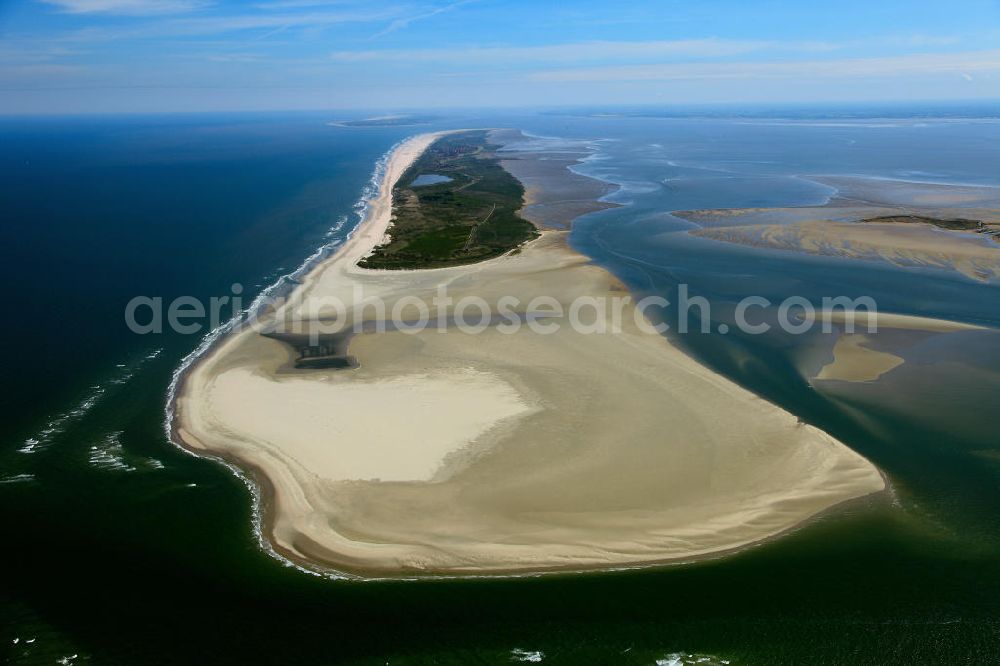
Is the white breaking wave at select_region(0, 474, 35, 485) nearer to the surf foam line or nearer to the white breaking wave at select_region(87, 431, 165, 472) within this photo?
the white breaking wave at select_region(87, 431, 165, 472)

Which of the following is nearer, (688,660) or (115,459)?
(688,660)

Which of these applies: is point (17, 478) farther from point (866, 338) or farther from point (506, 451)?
point (866, 338)

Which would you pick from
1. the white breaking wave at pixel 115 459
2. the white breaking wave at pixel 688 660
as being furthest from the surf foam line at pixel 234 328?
the white breaking wave at pixel 688 660

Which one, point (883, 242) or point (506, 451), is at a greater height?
point (883, 242)

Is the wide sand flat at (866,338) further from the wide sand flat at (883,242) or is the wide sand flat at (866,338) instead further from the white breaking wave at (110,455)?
the white breaking wave at (110,455)

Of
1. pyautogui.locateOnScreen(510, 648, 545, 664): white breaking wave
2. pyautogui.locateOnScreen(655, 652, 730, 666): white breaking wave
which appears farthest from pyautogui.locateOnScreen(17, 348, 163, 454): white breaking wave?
pyautogui.locateOnScreen(655, 652, 730, 666): white breaking wave

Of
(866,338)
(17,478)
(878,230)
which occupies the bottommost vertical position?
(17,478)

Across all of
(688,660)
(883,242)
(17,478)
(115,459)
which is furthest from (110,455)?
(883,242)
